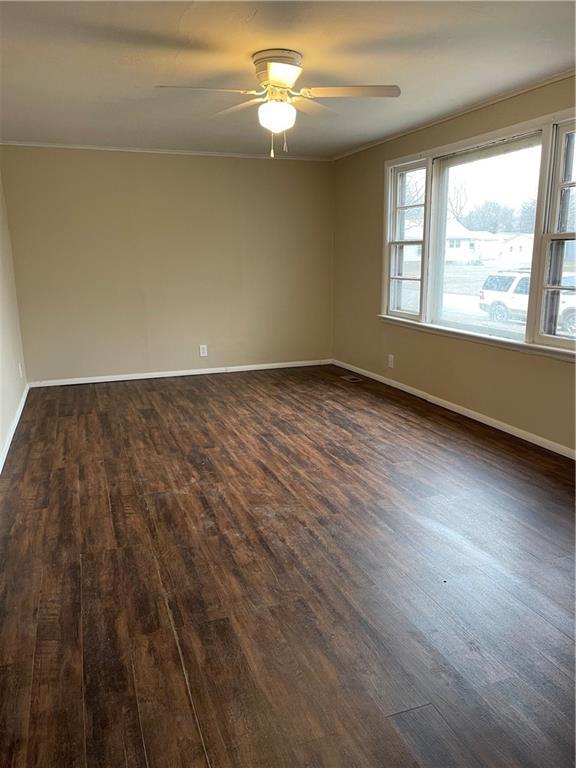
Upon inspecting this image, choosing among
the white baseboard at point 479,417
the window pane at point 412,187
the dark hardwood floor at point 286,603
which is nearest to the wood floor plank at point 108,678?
the dark hardwood floor at point 286,603

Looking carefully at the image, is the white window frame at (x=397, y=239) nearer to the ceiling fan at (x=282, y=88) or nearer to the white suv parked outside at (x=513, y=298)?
the white suv parked outside at (x=513, y=298)

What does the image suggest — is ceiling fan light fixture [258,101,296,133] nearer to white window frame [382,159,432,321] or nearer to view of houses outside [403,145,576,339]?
view of houses outside [403,145,576,339]

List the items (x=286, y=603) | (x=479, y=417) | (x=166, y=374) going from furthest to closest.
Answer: (x=166, y=374), (x=479, y=417), (x=286, y=603)

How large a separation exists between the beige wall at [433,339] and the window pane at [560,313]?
216 millimetres

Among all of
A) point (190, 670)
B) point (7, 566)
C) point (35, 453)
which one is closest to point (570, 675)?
point (190, 670)

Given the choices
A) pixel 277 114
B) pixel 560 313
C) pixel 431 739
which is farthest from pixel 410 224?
pixel 431 739

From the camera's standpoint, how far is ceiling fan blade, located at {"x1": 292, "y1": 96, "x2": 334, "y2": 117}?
3797 mm

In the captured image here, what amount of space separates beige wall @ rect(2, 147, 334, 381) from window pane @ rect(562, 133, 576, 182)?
336 centimetres

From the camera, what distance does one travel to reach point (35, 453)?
3.85m

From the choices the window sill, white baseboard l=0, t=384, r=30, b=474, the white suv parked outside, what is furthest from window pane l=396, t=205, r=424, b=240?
white baseboard l=0, t=384, r=30, b=474

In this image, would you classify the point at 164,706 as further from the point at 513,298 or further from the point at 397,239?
the point at 397,239

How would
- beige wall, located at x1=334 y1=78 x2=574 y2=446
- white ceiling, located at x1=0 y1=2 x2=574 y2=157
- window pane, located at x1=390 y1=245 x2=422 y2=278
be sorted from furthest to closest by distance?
1. window pane, located at x1=390 y1=245 x2=422 y2=278
2. beige wall, located at x1=334 y1=78 x2=574 y2=446
3. white ceiling, located at x1=0 y1=2 x2=574 y2=157

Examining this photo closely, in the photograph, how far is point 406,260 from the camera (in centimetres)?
535

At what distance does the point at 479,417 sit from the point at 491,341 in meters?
0.66
